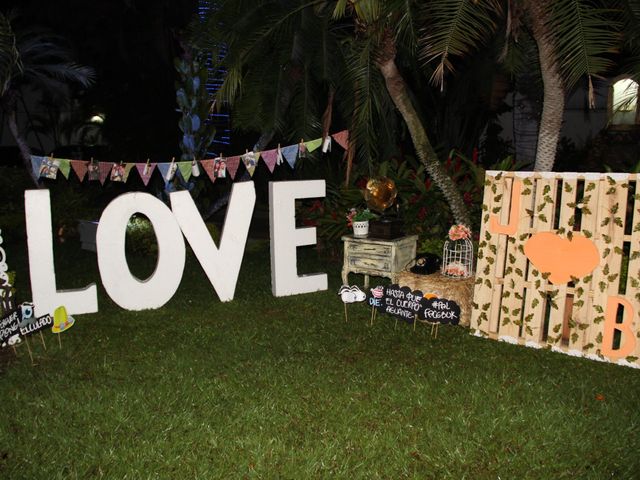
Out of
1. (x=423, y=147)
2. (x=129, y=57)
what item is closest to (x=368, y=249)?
(x=423, y=147)

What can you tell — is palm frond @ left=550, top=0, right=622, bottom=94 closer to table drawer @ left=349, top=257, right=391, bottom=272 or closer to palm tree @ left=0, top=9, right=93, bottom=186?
table drawer @ left=349, top=257, right=391, bottom=272

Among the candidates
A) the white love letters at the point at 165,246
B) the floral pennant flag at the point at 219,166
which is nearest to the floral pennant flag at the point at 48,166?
the white love letters at the point at 165,246

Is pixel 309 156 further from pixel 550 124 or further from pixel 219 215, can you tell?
pixel 219 215

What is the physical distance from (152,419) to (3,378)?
1714 millimetres

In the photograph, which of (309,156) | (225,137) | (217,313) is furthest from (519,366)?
(225,137)

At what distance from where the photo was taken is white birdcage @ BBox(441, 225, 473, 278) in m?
6.52

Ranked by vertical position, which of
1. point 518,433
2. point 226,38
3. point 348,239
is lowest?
Answer: point 518,433

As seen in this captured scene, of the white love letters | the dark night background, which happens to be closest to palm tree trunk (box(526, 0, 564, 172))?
the white love letters

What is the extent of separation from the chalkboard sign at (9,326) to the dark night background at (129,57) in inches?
381

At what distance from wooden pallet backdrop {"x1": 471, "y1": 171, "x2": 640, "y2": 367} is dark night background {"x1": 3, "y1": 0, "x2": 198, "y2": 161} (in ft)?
33.6

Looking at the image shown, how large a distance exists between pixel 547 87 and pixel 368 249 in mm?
→ 2740

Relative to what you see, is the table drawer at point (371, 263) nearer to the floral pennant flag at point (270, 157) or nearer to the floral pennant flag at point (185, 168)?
the floral pennant flag at point (270, 157)

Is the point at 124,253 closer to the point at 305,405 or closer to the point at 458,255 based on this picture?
the point at 305,405

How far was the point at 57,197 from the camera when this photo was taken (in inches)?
501
